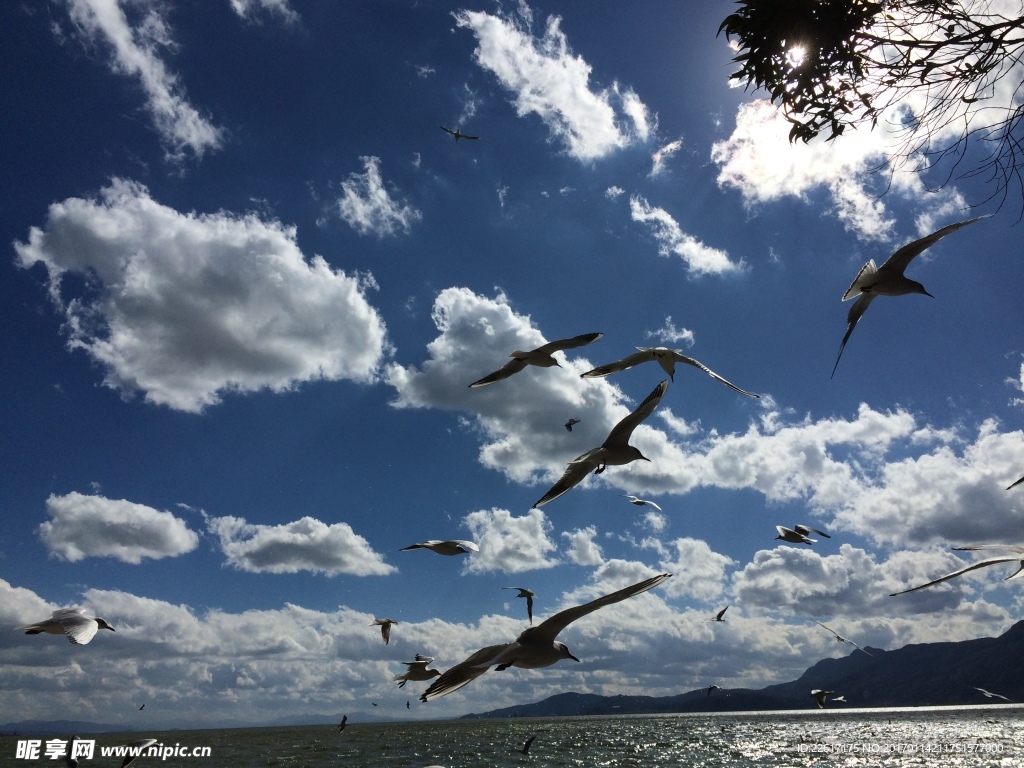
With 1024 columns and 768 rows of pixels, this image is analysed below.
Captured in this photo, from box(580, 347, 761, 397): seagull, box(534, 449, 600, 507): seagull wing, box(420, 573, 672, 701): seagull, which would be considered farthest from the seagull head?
box(580, 347, 761, 397): seagull

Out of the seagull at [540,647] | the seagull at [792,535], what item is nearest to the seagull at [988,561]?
the seagull at [540,647]

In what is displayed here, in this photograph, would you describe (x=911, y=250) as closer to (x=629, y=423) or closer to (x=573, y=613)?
(x=629, y=423)

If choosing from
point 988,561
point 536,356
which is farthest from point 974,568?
point 536,356

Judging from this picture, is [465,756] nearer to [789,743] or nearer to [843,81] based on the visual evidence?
[789,743]

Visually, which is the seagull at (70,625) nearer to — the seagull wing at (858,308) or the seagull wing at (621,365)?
the seagull wing at (621,365)

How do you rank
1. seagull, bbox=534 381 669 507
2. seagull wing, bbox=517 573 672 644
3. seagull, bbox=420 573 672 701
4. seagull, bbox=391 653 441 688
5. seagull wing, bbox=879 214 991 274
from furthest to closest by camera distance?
seagull, bbox=391 653 441 688 → seagull, bbox=534 381 669 507 → seagull wing, bbox=879 214 991 274 → seagull wing, bbox=517 573 672 644 → seagull, bbox=420 573 672 701

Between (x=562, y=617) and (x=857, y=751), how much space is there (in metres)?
64.7

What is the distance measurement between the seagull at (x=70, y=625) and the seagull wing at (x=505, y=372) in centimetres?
851

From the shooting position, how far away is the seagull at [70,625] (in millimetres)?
11523

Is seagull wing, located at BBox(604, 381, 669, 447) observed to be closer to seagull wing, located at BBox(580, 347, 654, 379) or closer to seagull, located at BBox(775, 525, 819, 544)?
seagull wing, located at BBox(580, 347, 654, 379)

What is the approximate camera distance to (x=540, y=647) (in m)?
5.92

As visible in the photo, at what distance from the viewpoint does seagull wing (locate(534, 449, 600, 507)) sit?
336 inches

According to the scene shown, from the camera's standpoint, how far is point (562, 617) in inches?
239

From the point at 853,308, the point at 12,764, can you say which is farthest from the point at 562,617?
the point at 12,764
